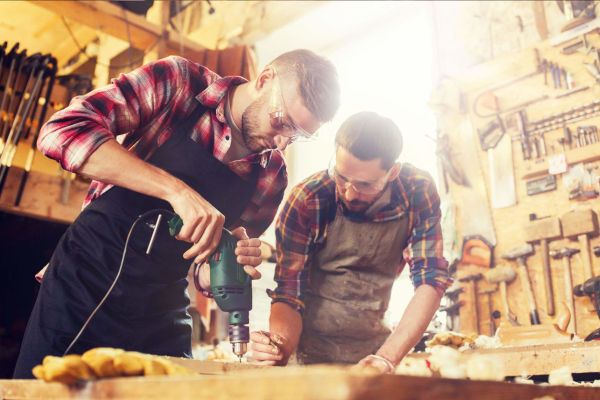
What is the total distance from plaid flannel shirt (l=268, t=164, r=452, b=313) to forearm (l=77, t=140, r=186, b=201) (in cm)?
100

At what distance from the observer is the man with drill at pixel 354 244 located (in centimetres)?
228

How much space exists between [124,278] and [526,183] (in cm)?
357

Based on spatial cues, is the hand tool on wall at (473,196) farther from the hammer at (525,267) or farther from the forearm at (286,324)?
the forearm at (286,324)

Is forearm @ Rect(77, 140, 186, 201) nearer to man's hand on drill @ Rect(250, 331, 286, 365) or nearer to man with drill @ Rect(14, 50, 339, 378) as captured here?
man with drill @ Rect(14, 50, 339, 378)

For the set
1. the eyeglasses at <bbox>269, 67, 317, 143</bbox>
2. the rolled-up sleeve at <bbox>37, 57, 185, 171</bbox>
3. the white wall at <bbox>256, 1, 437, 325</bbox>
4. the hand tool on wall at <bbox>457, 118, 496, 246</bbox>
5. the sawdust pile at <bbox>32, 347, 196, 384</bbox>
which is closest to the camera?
the sawdust pile at <bbox>32, 347, 196, 384</bbox>

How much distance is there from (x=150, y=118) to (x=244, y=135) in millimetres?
342

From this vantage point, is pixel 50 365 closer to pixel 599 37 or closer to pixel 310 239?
pixel 310 239

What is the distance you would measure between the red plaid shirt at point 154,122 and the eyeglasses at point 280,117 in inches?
6.0

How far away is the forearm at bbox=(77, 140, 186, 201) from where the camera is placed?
1479 mm

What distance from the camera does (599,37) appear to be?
4.02 m

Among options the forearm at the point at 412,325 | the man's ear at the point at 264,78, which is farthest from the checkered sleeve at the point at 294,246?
the man's ear at the point at 264,78

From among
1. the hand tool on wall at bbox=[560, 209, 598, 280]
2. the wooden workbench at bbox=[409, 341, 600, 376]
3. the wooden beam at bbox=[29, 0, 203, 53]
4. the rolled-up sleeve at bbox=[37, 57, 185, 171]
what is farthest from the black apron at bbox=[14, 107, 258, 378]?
the hand tool on wall at bbox=[560, 209, 598, 280]

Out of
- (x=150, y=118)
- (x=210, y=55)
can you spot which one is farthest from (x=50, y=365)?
(x=210, y=55)

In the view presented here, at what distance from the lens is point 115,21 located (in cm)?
387
